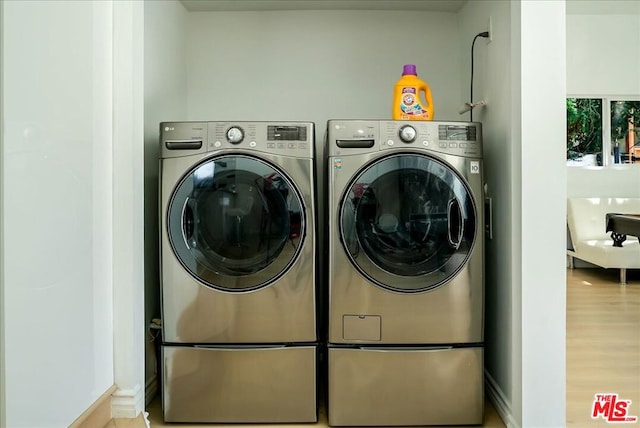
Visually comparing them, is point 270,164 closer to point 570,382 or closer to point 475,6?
point 475,6

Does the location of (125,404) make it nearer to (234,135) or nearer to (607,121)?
(234,135)

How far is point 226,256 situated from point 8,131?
805 millimetres

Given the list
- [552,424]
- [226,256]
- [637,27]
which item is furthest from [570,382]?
[637,27]

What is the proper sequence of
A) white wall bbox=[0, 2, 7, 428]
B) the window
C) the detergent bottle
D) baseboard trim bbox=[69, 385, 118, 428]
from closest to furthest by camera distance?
white wall bbox=[0, 2, 7, 428], baseboard trim bbox=[69, 385, 118, 428], the detergent bottle, the window

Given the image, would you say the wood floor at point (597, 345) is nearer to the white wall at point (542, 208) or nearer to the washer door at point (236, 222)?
the white wall at point (542, 208)

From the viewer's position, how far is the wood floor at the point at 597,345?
5.54ft

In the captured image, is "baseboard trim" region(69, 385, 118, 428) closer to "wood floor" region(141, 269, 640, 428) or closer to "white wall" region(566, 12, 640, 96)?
"wood floor" region(141, 269, 640, 428)

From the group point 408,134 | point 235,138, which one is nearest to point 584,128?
point 408,134

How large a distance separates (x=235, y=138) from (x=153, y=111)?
1.74ft

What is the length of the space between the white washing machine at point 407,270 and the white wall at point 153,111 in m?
0.82

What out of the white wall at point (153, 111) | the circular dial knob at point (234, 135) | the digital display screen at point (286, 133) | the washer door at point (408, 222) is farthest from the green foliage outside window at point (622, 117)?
the white wall at point (153, 111)

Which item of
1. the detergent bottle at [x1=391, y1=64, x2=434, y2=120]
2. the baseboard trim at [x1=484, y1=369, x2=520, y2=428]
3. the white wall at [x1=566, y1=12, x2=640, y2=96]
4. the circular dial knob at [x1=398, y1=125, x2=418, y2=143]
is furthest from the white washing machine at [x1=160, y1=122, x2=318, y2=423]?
the white wall at [x1=566, y1=12, x2=640, y2=96]

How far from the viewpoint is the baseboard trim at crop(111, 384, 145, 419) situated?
1.54 metres

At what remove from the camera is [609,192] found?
238cm
